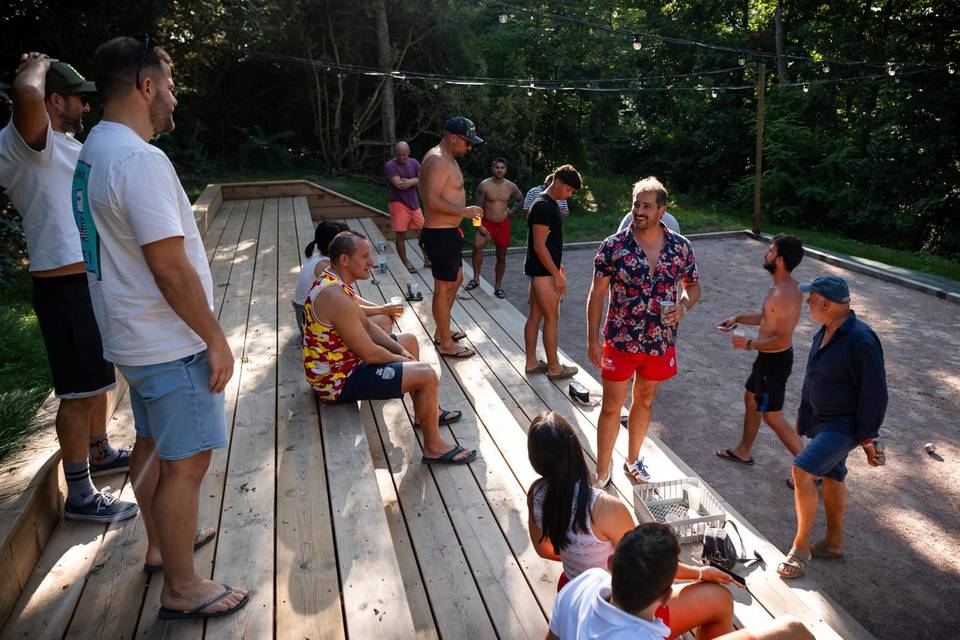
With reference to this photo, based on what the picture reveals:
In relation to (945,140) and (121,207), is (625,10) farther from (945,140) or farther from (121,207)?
(121,207)

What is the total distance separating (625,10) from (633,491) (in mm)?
21083

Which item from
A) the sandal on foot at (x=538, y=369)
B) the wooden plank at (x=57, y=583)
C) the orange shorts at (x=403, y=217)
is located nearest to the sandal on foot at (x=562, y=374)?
the sandal on foot at (x=538, y=369)

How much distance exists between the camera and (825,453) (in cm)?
329

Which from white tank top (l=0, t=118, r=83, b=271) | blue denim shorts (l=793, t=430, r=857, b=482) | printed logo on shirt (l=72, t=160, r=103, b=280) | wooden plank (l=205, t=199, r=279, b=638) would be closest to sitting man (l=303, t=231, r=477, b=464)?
wooden plank (l=205, t=199, r=279, b=638)

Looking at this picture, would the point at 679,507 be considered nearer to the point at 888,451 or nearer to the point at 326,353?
the point at 326,353

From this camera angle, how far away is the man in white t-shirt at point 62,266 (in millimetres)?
2590

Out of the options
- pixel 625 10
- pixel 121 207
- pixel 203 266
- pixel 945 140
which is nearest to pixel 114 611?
pixel 203 266

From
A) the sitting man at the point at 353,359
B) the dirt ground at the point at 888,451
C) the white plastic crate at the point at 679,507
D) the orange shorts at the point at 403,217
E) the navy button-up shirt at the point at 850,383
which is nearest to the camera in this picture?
the white plastic crate at the point at 679,507

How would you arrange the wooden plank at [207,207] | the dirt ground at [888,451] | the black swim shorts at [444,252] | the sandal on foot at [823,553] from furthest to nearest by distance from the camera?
1. the wooden plank at [207,207]
2. the black swim shorts at [444,252]
3. the sandal on foot at [823,553]
4. the dirt ground at [888,451]

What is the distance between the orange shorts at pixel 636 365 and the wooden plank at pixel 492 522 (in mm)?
748

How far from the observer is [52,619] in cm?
222

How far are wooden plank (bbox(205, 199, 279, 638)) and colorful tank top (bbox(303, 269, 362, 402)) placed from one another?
1.14 feet

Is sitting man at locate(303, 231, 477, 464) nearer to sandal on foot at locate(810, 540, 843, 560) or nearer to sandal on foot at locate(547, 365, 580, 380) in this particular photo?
sandal on foot at locate(547, 365, 580, 380)

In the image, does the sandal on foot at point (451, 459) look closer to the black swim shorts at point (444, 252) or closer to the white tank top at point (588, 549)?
the white tank top at point (588, 549)
